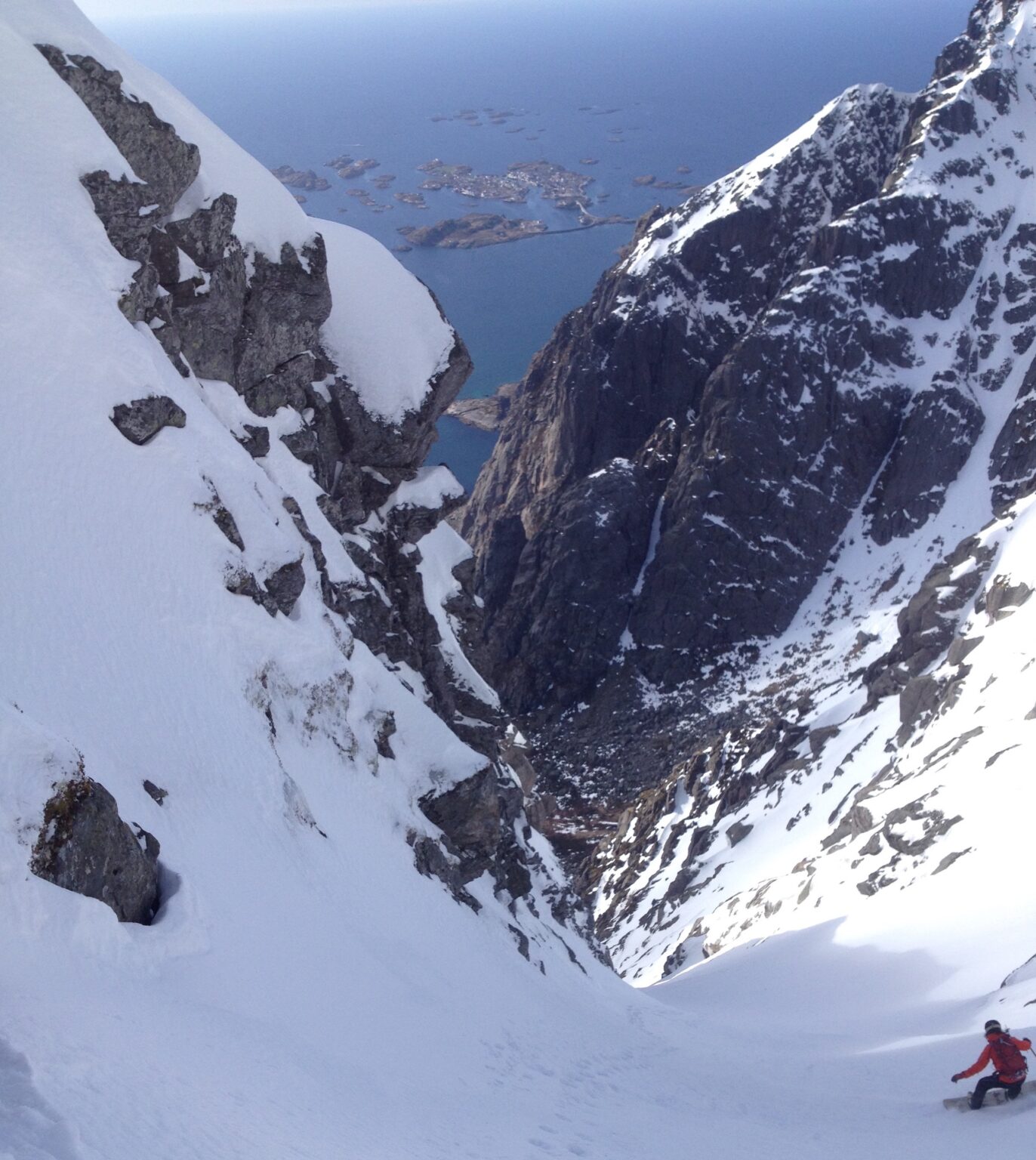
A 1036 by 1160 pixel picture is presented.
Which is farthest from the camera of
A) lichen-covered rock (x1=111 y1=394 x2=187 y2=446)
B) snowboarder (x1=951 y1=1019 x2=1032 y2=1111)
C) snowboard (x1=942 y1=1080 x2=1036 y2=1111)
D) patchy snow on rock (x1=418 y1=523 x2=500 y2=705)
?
patchy snow on rock (x1=418 y1=523 x2=500 y2=705)

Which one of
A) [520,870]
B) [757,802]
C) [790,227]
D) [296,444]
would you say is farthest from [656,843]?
[790,227]

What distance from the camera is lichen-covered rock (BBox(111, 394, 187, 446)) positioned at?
19.8m

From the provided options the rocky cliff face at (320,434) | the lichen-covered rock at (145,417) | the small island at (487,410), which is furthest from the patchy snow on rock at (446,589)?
the small island at (487,410)

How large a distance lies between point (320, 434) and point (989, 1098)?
26.4 metres

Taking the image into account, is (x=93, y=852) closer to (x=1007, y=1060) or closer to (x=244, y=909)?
(x=244, y=909)

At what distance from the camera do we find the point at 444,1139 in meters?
11.8

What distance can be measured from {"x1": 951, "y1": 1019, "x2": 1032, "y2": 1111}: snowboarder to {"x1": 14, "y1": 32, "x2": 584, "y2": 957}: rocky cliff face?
11.7 meters

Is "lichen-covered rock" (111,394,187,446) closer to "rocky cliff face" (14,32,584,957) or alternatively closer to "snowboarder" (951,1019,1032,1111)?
"rocky cliff face" (14,32,584,957)

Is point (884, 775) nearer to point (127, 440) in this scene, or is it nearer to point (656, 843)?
point (656, 843)

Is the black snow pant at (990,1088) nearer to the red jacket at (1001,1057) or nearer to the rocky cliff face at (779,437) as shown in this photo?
the red jacket at (1001,1057)

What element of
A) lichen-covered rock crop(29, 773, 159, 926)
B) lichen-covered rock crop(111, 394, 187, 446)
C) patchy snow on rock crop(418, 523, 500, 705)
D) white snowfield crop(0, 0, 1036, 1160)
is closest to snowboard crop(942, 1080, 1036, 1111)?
white snowfield crop(0, 0, 1036, 1160)

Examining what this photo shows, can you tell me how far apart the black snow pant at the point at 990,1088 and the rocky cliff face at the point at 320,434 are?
11.8m

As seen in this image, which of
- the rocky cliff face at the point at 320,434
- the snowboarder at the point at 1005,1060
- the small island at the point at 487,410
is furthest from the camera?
the small island at the point at 487,410

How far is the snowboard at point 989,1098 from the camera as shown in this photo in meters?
14.1
